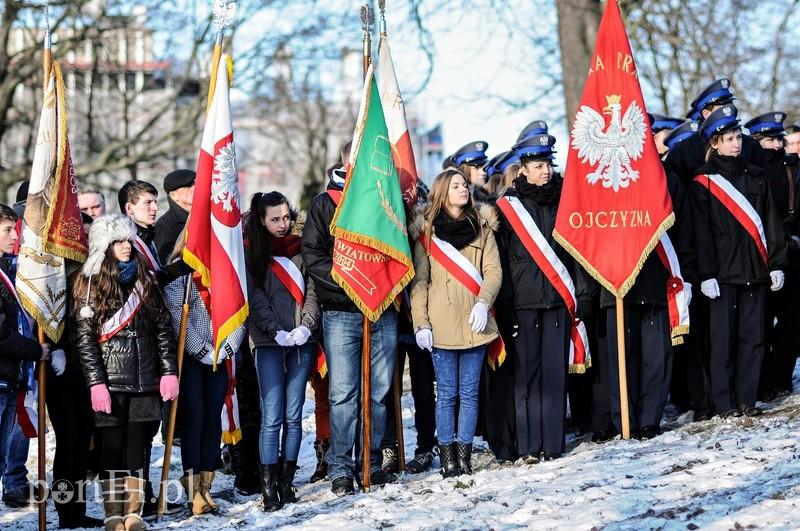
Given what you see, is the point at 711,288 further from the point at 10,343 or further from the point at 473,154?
the point at 10,343

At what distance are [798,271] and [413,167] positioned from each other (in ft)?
11.1

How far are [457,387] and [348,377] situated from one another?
759 millimetres

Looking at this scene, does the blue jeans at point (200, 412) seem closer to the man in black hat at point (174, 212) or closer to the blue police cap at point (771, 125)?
the man in black hat at point (174, 212)

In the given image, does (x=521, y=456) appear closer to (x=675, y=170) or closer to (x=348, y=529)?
(x=348, y=529)

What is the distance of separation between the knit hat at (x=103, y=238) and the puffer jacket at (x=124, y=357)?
22cm

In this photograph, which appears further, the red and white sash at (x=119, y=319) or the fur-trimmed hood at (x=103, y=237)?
the fur-trimmed hood at (x=103, y=237)

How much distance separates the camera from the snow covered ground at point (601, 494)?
6.33 m

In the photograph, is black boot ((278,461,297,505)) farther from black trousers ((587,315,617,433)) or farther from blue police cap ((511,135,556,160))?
blue police cap ((511,135,556,160))

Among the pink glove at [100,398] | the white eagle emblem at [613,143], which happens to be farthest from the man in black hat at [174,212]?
the white eagle emblem at [613,143]

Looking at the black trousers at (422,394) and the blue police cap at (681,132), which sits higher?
the blue police cap at (681,132)

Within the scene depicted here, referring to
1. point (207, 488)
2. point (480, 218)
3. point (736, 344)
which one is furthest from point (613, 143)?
point (207, 488)

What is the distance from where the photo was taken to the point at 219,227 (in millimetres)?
8102

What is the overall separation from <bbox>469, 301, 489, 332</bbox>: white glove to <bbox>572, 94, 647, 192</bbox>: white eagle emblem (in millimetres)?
1414

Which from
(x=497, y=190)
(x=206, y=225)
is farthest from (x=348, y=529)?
(x=497, y=190)
